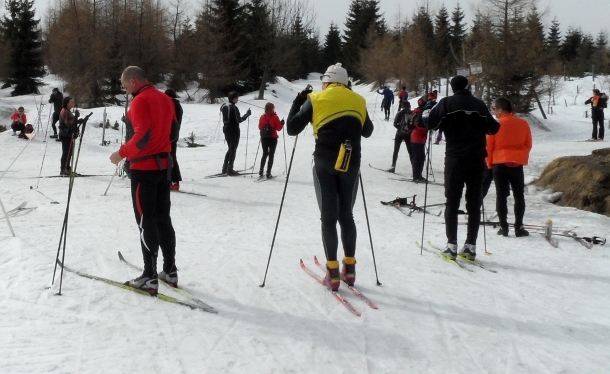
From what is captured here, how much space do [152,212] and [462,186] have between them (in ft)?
11.2

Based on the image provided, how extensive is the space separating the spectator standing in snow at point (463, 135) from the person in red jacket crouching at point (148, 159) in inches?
117

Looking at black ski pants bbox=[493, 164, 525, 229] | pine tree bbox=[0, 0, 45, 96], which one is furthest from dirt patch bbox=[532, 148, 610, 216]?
pine tree bbox=[0, 0, 45, 96]

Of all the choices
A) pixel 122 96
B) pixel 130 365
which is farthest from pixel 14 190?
pixel 122 96

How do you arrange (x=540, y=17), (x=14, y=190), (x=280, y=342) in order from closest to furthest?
(x=280, y=342)
(x=14, y=190)
(x=540, y=17)

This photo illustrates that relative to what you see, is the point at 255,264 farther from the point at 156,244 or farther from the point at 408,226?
the point at 408,226

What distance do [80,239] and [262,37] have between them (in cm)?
3534

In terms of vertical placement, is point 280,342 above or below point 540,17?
below

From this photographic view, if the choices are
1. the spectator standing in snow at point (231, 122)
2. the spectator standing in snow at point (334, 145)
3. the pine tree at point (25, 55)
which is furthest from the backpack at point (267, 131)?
the pine tree at point (25, 55)

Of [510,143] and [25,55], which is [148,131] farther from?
[25,55]

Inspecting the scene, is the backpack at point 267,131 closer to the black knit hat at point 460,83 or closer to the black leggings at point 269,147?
the black leggings at point 269,147

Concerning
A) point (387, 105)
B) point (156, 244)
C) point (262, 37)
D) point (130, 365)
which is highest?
point (262, 37)

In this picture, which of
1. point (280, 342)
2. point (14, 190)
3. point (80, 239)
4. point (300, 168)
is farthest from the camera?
point (300, 168)

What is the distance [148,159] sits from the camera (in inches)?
175

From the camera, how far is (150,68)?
3903 centimetres
